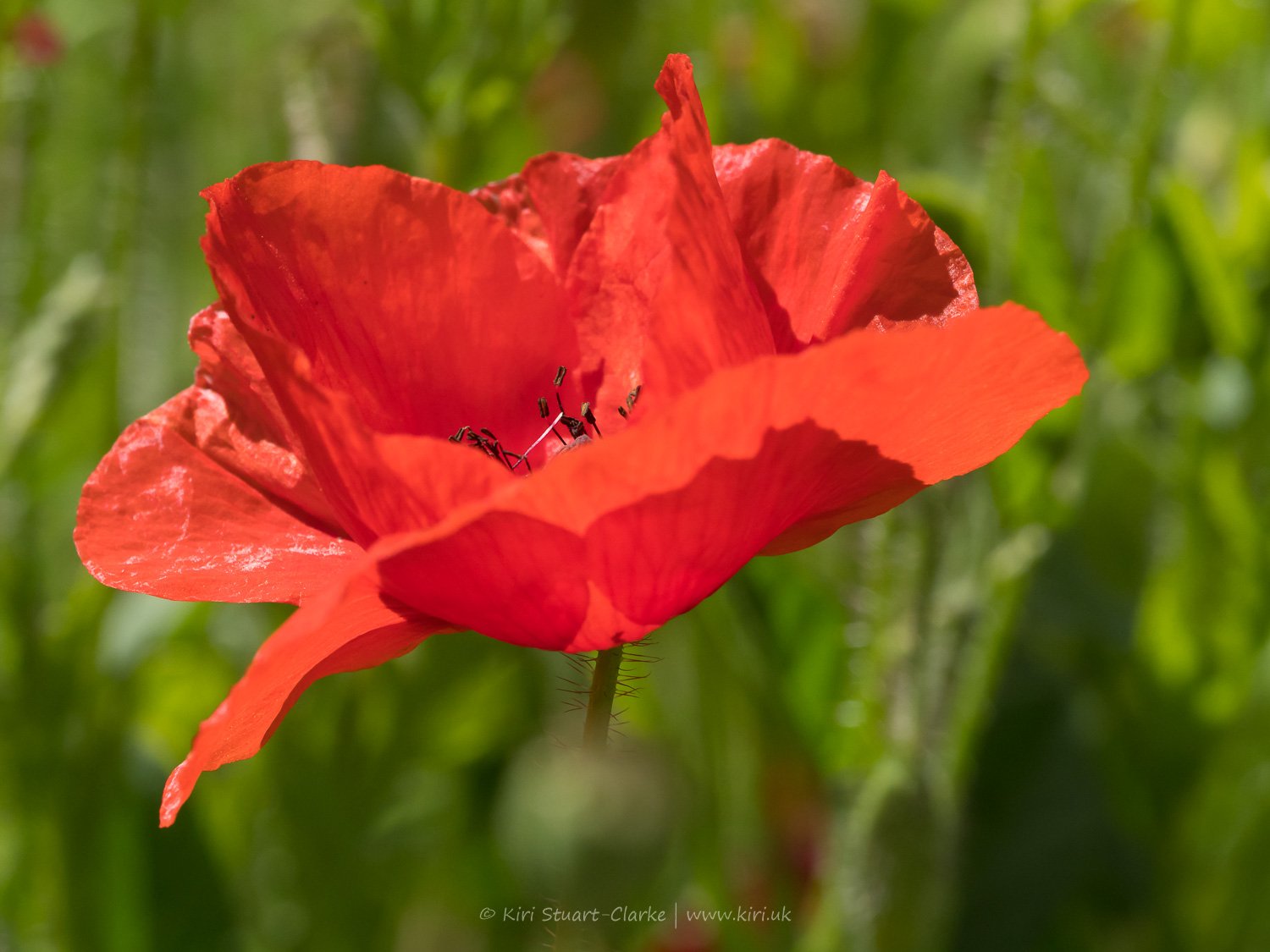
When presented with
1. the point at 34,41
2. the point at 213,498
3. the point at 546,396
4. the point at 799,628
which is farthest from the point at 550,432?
the point at 34,41

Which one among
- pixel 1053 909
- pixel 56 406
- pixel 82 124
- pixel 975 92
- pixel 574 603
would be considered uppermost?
pixel 82 124

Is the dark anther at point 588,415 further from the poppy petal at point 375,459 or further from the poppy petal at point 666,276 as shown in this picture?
the poppy petal at point 375,459

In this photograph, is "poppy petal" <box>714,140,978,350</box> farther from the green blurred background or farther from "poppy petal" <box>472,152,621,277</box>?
the green blurred background

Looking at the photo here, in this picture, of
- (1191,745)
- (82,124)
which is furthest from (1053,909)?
(82,124)

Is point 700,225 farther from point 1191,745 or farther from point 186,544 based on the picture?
point 1191,745

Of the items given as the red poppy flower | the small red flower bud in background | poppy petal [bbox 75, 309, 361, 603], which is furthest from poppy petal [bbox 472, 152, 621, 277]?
the small red flower bud in background

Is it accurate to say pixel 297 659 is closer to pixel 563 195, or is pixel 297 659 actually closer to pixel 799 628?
pixel 563 195
